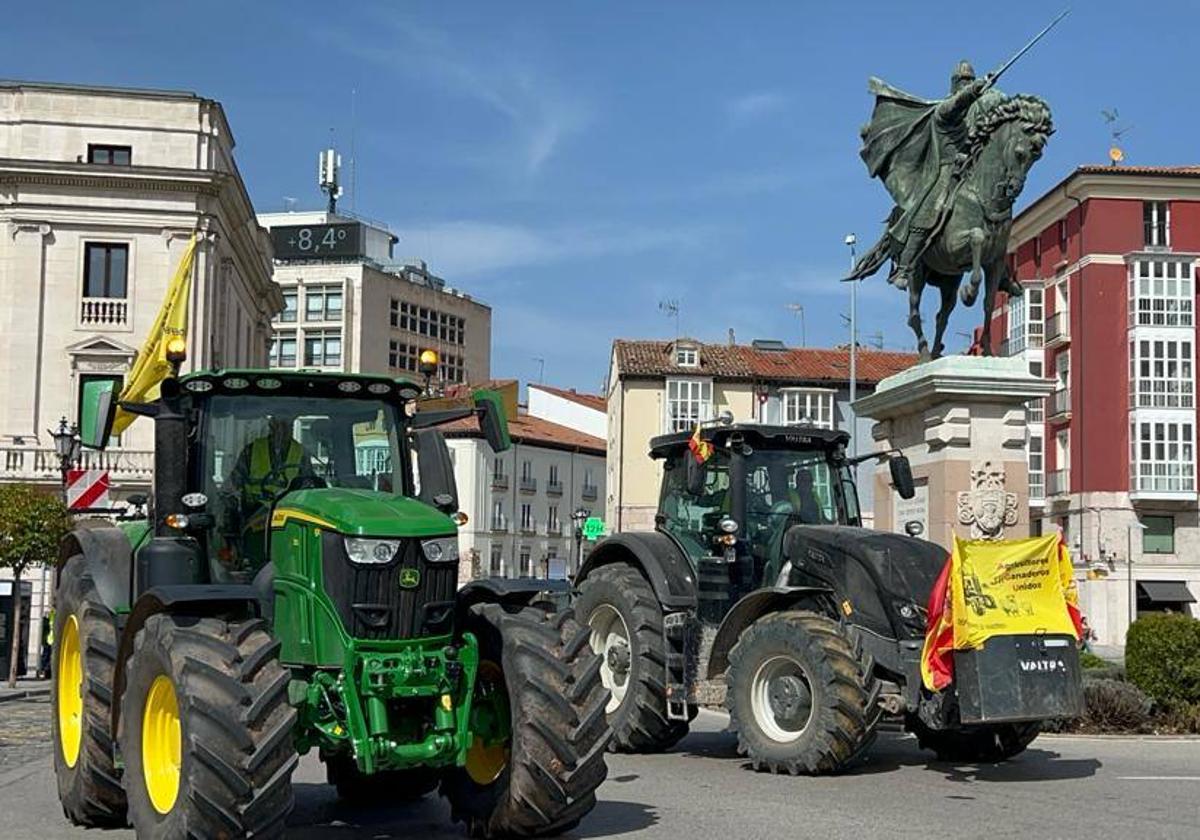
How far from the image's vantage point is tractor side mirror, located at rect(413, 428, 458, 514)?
26.6 feet

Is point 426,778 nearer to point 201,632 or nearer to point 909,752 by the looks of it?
point 201,632

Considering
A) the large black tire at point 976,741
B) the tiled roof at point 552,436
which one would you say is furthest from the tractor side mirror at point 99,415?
the tiled roof at point 552,436

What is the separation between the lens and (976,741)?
11547mm

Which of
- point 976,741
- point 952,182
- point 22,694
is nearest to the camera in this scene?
point 976,741

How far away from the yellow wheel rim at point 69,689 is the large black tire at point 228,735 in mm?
2188

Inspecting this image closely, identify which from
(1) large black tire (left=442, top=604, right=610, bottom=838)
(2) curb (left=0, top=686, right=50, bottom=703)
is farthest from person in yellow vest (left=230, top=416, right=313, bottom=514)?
(2) curb (left=0, top=686, right=50, bottom=703)

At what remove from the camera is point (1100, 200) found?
51.2 meters

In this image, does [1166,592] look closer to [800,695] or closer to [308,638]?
[800,695]

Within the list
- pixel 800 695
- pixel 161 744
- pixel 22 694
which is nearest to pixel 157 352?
pixel 22 694

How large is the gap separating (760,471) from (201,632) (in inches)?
248

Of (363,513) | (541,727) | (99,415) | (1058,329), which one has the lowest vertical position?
(541,727)

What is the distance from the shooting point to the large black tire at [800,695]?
10375 mm

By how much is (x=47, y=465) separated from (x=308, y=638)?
3404cm

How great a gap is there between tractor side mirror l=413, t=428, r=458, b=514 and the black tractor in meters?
3.54
